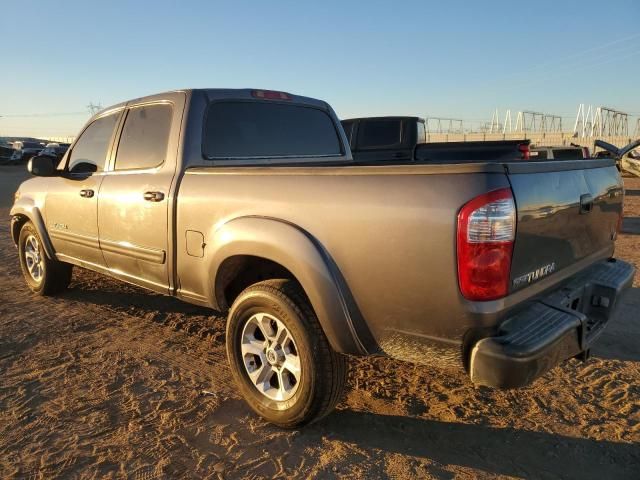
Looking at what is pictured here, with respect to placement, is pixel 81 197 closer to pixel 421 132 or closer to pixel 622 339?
pixel 622 339

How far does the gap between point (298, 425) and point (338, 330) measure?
700 mm

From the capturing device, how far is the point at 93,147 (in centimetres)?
434

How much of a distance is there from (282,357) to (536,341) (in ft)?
4.45

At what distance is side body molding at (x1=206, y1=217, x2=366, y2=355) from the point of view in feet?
7.87

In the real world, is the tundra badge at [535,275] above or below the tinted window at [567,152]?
below

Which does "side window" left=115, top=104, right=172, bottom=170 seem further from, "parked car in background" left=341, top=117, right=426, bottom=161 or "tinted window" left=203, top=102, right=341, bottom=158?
"parked car in background" left=341, top=117, right=426, bottom=161

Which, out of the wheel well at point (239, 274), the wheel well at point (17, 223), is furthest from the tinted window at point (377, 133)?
the wheel well at point (239, 274)

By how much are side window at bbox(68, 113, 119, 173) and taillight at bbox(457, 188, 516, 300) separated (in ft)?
10.6

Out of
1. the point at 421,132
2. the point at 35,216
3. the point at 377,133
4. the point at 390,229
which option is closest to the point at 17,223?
the point at 35,216

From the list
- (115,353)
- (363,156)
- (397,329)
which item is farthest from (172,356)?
(363,156)

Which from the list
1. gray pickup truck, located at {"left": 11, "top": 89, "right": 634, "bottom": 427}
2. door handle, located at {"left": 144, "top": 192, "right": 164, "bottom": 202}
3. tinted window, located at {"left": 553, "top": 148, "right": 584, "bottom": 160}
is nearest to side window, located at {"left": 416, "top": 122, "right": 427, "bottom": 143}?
tinted window, located at {"left": 553, "top": 148, "right": 584, "bottom": 160}

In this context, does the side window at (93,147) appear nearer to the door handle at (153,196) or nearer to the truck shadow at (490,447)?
the door handle at (153,196)

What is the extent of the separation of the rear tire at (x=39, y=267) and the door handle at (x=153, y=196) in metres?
2.17

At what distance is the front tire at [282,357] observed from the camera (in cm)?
256
